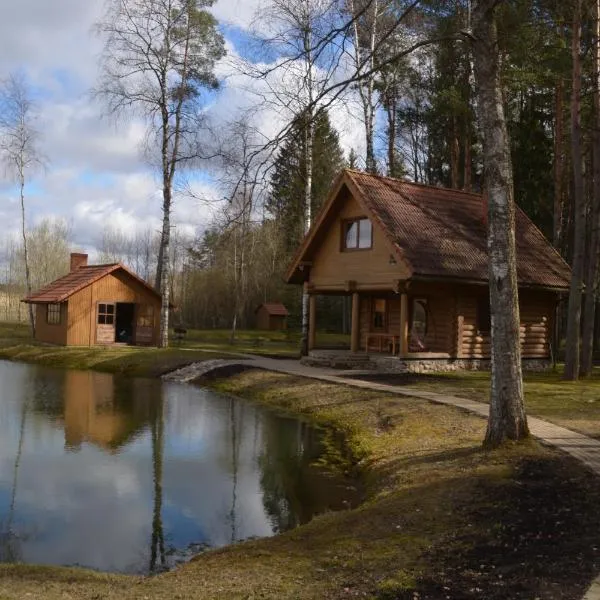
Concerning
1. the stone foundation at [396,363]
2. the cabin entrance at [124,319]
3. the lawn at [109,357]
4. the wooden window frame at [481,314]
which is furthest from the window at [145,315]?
the wooden window frame at [481,314]

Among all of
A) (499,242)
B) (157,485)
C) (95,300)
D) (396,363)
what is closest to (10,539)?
(157,485)

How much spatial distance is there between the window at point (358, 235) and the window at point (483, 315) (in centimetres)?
413

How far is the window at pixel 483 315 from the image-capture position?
22.8 meters

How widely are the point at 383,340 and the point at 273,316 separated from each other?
22101 mm

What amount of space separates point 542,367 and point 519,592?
2037cm

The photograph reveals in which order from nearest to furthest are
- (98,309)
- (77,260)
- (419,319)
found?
(98,309), (419,319), (77,260)

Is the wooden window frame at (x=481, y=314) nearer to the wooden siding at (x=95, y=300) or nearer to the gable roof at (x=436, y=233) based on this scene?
the gable roof at (x=436, y=233)

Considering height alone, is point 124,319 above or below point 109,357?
above

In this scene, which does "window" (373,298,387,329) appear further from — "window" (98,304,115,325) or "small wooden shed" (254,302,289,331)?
"small wooden shed" (254,302,289,331)

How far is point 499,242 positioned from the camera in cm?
910

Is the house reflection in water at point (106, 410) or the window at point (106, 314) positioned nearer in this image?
the house reflection in water at point (106, 410)

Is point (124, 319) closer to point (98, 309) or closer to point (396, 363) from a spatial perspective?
point (98, 309)

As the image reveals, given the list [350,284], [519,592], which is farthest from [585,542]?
[350,284]

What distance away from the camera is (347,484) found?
10.3m
